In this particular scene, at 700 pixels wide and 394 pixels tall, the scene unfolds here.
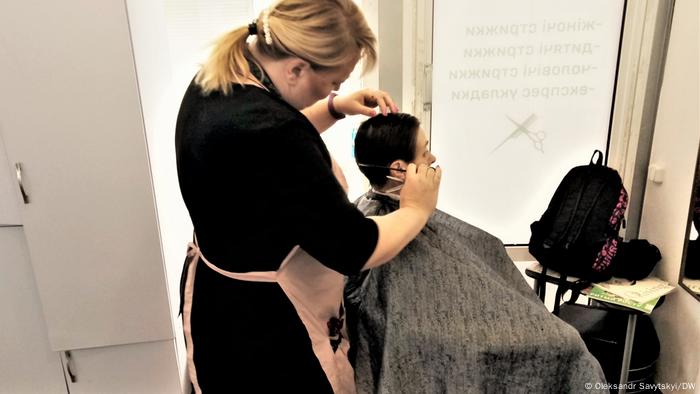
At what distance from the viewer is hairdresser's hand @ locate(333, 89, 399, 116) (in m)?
1.36

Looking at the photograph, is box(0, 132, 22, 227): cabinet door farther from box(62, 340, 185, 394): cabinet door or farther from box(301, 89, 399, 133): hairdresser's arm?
box(301, 89, 399, 133): hairdresser's arm

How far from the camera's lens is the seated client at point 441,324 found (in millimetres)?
1132

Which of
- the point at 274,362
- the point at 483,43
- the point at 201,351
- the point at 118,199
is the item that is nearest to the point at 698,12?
the point at 483,43

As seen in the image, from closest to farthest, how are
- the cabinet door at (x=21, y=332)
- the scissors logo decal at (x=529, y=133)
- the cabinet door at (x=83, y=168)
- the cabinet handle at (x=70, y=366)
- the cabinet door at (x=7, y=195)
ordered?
the cabinet door at (x=83, y=168)
the cabinet door at (x=7, y=195)
the cabinet door at (x=21, y=332)
the cabinet handle at (x=70, y=366)
the scissors logo decal at (x=529, y=133)

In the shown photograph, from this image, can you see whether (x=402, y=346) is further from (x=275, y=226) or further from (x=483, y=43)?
(x=483, y=43)

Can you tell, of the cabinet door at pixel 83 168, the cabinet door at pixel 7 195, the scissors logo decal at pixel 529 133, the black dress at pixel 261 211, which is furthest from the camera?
the scissors logo decal at pixel 529 133

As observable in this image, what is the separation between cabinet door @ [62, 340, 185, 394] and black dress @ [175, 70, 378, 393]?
29.7 inches

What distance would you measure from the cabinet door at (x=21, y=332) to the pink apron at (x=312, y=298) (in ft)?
2.54

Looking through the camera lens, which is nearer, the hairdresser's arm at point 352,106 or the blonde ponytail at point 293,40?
the blonde ponytail at point 293,40

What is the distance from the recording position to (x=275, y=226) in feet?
2.90

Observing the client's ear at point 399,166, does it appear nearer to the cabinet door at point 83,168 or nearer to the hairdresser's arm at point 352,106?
the hairdresser's arm at point 352,106

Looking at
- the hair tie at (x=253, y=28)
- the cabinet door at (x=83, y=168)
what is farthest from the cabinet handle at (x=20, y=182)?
the hair tie at (x=253, y=28)

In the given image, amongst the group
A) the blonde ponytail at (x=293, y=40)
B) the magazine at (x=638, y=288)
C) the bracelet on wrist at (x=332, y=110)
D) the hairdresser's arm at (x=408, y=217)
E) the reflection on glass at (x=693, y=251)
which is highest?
the blonde ponytail at (x=293, y=40)

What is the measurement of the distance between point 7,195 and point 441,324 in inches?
51.0
